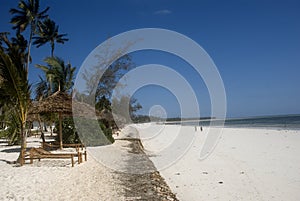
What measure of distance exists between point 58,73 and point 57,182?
1634cm

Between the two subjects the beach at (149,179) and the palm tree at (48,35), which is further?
the palm tree at (48,35)

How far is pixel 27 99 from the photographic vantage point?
8.56m

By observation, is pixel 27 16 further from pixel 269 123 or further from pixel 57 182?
pixel 269 123

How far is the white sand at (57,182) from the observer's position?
17.2 ft

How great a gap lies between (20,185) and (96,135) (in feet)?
27.9

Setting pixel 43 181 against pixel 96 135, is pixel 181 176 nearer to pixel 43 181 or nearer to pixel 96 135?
pixel 43 181

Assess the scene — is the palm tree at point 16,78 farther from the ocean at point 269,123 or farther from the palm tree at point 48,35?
the ocean at point 269,123

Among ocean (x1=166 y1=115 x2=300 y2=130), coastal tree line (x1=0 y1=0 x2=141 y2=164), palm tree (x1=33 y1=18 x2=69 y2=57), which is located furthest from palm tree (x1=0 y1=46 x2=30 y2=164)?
ocean (x1=166 y1=115 x2=300 y2=130)

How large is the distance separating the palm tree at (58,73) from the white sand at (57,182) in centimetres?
1307

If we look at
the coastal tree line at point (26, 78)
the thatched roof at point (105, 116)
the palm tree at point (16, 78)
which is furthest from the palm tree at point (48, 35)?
the palm tree at point (16, 78)

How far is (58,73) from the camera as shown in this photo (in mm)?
21016

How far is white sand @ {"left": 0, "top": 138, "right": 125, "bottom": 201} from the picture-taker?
525cm

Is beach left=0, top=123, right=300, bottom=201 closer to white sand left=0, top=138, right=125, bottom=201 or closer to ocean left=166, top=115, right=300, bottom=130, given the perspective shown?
white sand left=0, top=138, right=125, bottom=201

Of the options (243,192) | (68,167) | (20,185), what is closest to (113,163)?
(68,167)
